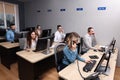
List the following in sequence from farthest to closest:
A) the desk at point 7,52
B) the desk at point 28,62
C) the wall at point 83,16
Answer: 1. the wall at point 83,16
2. the desk at point 7,52
3. the desk at point 28,62

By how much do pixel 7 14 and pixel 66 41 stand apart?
5.08 metres

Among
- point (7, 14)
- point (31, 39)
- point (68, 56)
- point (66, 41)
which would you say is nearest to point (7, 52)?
point (31, 39)

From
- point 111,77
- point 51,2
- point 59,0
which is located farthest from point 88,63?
point 51,2

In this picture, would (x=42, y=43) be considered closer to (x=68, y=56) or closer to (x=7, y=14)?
(x=68, y=56)

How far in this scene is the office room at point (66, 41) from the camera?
176cm

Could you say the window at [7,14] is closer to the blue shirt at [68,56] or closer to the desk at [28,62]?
the desk at [28,62]

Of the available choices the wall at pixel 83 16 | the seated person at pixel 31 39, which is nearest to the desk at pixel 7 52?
the seated person at pixel 31 39

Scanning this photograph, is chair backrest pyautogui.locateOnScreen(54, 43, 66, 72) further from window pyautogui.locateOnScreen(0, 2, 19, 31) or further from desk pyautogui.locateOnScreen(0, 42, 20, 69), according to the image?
window pyautogui.locateOnScreen(0, 2, 19, 31)

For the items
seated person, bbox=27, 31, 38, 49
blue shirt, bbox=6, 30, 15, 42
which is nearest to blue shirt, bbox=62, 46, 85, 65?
seated person, bbox=27, 31, 38, 49

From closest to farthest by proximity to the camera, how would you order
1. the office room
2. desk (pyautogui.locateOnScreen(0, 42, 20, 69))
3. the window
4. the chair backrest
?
the office room → the chair backrest → desk (pyautogui.locateOnScreen(0, 42, 20, 69)) → the window

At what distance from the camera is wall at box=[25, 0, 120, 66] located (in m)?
3.43

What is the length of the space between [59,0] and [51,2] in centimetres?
50

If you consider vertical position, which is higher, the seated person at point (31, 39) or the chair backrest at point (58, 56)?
the seated person at point (31, 39)

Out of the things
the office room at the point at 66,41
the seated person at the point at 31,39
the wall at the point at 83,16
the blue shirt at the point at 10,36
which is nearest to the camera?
the office room at the point at 66,41
